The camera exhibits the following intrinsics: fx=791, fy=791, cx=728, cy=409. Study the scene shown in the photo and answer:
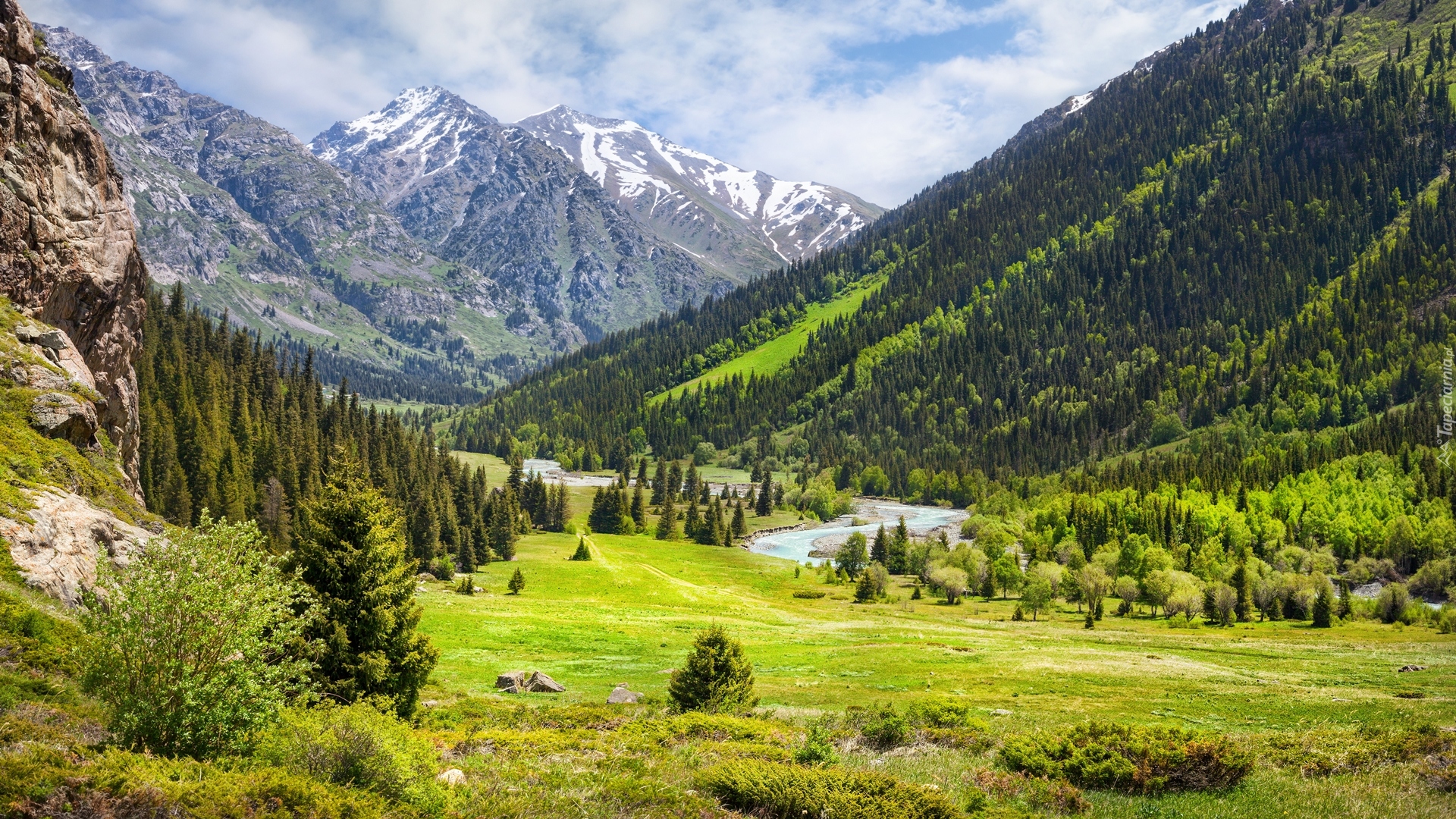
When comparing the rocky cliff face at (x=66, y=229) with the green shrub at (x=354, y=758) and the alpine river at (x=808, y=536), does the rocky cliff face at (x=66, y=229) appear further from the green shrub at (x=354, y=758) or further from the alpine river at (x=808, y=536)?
the alpine river at (x=808, y=536)

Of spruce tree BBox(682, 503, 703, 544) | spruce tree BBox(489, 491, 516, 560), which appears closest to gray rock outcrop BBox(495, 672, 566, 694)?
spruce tree BBox(489, 491, 516, 560)

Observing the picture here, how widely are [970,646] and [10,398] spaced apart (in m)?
67.7

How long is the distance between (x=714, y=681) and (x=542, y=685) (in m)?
13.9

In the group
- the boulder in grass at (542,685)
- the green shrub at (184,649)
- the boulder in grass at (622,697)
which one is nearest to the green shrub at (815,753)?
the green shrub at (184,649)

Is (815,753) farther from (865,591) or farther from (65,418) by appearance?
(865,591)

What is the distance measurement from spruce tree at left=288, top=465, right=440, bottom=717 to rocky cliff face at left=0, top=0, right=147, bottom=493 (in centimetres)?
2701

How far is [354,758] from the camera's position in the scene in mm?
17578

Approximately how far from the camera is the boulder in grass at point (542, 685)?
44344 millimetres

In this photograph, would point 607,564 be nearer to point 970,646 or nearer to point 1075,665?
point 970,646

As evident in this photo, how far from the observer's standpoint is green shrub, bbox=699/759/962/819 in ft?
58.9

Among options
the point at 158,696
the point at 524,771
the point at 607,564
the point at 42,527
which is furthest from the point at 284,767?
the point at 607,564

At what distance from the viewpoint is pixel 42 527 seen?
28.5 m

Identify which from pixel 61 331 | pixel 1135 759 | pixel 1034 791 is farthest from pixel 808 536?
pixel 1034 791

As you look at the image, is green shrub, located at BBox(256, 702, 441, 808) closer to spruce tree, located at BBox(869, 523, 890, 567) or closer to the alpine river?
spruce tree, located at BBox(869, 523, 890, 567)
